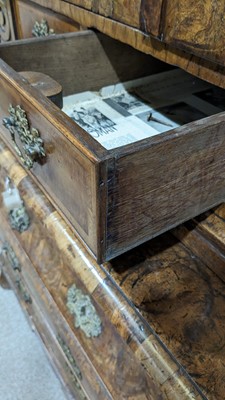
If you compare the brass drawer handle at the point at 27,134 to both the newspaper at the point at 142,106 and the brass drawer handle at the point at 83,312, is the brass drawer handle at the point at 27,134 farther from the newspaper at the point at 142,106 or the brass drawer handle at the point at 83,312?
the brass drawer handle at the point at 83,312

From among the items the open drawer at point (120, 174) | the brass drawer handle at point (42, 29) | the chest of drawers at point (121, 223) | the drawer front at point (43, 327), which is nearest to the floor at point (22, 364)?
the drawer front at point (43, 327)

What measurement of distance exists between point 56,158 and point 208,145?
0.17 meters

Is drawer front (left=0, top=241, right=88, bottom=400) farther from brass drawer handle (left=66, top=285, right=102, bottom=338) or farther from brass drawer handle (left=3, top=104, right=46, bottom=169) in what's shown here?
brass drawer handle (left=3, top=104, right=46, bottom=169)

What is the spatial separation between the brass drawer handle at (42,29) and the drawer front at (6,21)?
16 centimetres

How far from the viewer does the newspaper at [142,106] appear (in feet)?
1.95

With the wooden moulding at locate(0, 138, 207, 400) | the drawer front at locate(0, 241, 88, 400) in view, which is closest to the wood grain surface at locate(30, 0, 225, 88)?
the wooden moulding at locate(0, 138, 207, 400)

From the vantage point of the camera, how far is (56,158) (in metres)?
0.41

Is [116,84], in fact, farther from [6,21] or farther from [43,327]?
[43,327]

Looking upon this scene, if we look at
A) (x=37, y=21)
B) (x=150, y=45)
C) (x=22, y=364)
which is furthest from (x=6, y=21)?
(x=22, y=364)

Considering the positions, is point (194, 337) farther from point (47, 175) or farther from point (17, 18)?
point (17, 18)

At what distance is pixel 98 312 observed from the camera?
549 millimetres

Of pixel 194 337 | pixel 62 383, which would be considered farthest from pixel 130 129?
pixel 62 383

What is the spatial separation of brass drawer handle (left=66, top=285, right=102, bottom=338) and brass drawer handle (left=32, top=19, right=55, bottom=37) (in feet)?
A: 1.75

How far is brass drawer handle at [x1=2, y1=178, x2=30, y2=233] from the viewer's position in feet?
2.44
